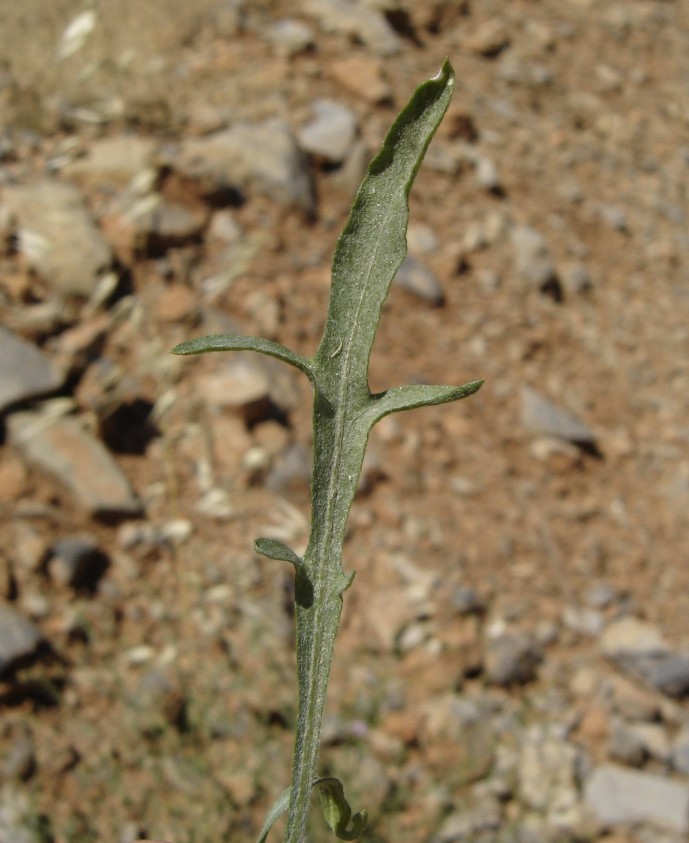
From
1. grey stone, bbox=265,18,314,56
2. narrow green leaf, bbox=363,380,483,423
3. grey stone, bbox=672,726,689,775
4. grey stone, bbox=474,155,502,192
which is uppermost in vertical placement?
narrow green leaf, bbox=363,380,483,423

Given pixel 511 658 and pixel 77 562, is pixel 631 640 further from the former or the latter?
pixel 77 562

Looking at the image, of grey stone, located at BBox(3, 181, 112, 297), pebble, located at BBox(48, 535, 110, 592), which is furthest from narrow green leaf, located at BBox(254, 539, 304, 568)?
grey stone, located at BBox(3, 181, 112, 297)

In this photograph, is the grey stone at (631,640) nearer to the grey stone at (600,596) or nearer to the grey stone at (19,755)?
the grey stone at (600,596)

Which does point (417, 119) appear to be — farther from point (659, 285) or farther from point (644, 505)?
point (659, 285)

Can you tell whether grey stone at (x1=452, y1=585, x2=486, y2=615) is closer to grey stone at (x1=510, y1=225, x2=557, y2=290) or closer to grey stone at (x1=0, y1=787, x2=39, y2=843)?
grey stone at (x1=0, y1=787, x2=39, y2=843)

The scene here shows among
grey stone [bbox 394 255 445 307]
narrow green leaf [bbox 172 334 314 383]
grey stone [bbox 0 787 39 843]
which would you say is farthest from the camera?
grey stone [bbox 394 255 445 307]

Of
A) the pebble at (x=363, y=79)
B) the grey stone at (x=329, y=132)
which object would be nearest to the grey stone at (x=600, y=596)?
the grey stone at (x=329, y=132)

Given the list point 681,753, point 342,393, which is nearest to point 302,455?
point 681,753
